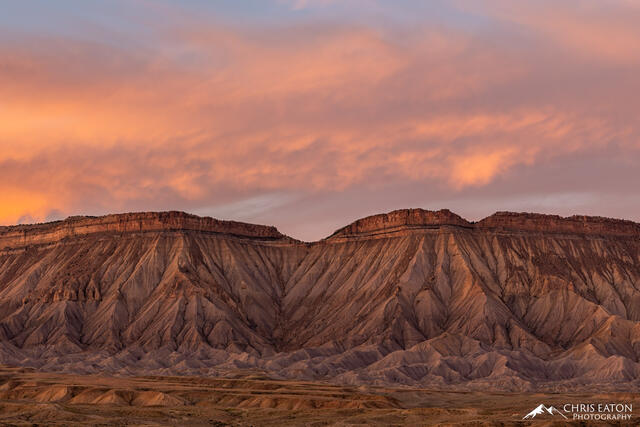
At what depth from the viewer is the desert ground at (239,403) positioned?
10144 cm

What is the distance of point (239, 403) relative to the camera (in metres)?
123

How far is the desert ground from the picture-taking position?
101 meters

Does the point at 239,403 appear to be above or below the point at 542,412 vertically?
above

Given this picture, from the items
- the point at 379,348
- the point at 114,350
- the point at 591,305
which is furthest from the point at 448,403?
the point at 114,350

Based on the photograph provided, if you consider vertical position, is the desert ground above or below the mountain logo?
above

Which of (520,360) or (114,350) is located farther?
Answer: (114,350)

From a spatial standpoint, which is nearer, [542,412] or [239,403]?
[542,412]

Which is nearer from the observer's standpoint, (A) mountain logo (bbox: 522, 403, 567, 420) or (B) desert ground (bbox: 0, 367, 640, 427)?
(A) mountain logo (bbox: 522, 403, 567, 420)

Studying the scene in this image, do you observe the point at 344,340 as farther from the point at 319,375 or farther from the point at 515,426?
the point at 515,426

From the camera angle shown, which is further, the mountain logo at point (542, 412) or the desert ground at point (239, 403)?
the desert ground at point (239, 403)

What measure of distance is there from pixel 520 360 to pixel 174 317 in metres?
61.8

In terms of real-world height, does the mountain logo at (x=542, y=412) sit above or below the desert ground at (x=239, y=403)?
below

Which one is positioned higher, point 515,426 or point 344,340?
point 344,340

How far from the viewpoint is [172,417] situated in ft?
344
